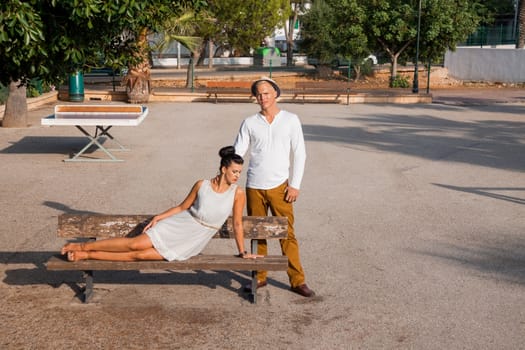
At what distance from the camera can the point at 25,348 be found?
219 inches

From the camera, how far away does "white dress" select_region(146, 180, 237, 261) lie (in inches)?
245

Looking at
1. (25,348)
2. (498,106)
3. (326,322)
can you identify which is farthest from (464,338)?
(498,106)

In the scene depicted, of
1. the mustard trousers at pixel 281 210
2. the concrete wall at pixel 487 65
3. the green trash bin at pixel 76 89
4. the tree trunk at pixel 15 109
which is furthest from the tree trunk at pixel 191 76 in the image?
the mustard trousers at pixel 281 210

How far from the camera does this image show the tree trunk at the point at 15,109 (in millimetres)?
18297

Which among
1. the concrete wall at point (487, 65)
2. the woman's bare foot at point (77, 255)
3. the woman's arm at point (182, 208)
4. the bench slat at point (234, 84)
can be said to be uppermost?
the concrete wall at point (487, 65)

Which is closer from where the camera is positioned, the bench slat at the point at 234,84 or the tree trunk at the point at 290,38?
the bench slat at the point at 234,84

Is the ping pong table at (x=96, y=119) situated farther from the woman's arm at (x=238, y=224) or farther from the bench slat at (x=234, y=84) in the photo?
the bench slat at (x=234, y=84)

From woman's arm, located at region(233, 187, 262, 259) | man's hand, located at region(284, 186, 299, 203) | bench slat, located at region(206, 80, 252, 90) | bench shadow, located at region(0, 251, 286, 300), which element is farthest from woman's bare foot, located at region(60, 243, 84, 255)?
bench slat, located at region(206, 80, 252, 90)

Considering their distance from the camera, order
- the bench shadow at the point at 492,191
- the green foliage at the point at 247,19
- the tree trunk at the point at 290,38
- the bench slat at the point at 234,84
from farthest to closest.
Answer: the tree trunk at the point at 290,38
the green foliage at the point at 247,19
the bench slat at the point at 234,84
the bench shadow at the point at 492,191

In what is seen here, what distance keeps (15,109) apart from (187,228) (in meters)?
13.4

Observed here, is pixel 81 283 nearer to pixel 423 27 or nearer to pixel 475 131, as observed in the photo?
pixel 475 131

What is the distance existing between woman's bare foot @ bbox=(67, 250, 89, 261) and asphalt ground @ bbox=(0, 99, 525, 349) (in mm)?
466

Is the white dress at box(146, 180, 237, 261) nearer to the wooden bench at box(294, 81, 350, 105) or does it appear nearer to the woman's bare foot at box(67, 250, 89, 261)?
→ the woman's bare foot at box(67, 250, 89, 261)

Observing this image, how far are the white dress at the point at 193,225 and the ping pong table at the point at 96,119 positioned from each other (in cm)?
774
